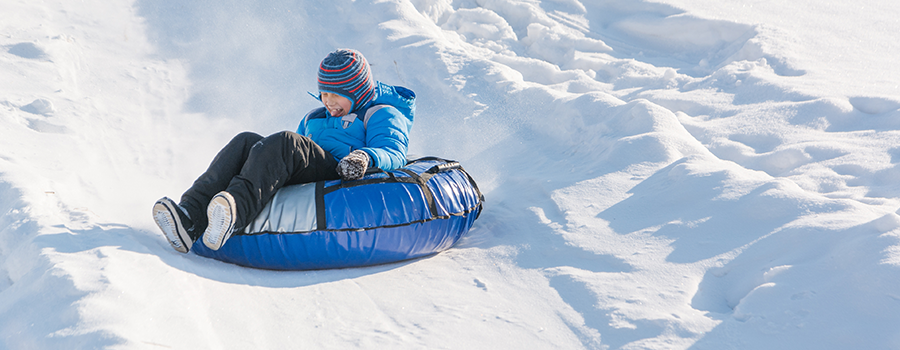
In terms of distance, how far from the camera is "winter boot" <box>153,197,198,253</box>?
88.0 inches

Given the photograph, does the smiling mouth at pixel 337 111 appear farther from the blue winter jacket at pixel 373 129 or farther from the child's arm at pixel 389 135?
the child's arm at pixel 389 135

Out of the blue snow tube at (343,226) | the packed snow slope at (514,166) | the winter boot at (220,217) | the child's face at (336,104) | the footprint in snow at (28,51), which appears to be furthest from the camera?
the footprint in snow at (28,51)

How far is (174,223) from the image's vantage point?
226cm

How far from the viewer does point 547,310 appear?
2.15m

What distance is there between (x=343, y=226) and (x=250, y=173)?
44 centimetres

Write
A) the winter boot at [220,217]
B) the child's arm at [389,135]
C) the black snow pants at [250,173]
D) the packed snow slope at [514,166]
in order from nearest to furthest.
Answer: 1. the packed snow slope at [514,166]
2. the winter boot at [220,217]
3. the black snow pants at [250,173]
4. the child's arm at [389,135]

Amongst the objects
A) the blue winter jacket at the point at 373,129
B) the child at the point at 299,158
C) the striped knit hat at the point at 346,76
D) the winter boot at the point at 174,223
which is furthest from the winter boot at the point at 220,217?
the striped knit hat at the point at 346,76

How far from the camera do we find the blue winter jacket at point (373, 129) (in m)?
2.97

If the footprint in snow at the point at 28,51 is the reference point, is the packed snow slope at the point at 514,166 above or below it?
below

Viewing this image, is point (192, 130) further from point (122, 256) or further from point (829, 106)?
point (829, 106)

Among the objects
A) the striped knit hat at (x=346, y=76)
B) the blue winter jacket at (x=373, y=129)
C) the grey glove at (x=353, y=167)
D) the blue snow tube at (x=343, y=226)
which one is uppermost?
the striped knit hat at (x=346, y=76)

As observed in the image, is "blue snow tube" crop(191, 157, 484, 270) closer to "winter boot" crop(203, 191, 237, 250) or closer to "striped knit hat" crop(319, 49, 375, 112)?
"winter boot" crop(203, 191, 237, 250)

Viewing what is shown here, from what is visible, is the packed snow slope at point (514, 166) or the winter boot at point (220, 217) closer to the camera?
the packed snow slope at point (514, 166)

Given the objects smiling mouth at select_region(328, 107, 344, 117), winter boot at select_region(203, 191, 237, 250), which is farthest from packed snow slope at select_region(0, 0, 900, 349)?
smiling mouth at select_region(328, 107, 344, 117)
